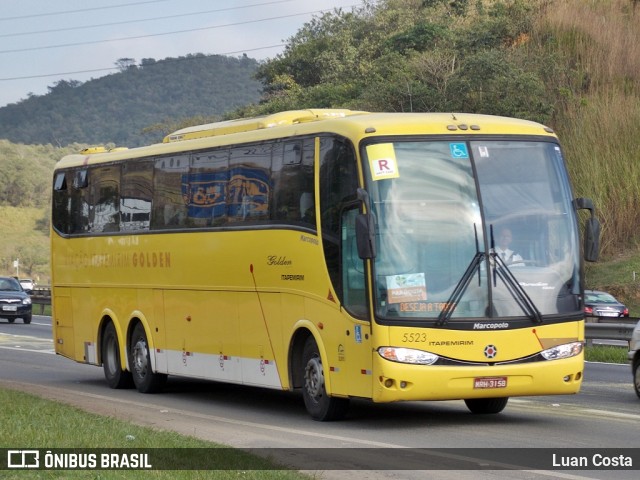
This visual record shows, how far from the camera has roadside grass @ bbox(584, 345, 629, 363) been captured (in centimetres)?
2462

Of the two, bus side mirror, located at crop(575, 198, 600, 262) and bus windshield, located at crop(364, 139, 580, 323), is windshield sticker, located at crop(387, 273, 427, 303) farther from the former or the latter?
bus side mirror, located at crop(575, 198, 600, 262)

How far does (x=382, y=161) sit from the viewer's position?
1387cm

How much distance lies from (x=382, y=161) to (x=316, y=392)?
2779mm

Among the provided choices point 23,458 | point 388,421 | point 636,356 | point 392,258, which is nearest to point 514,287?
point 392,258

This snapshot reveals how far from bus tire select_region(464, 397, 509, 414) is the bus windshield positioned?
1.67 meters

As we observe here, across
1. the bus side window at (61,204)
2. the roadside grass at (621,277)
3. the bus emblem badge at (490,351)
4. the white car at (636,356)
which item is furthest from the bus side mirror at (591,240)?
the roadside grass at (621,277)

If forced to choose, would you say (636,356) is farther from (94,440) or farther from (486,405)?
(94,440)

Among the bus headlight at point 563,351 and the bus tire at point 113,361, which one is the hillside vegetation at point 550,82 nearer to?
the bus tire at point 113,361

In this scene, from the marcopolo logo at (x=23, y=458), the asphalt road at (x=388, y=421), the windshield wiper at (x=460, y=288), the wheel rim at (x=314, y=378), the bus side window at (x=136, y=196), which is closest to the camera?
the marcopolo logo at (x=23, y=458)

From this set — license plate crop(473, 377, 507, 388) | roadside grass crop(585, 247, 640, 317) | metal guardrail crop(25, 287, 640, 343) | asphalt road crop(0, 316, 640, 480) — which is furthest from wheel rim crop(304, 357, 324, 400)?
roadside grass crop(585, 247, 640, 317)

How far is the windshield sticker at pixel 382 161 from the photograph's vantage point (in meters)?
13.8

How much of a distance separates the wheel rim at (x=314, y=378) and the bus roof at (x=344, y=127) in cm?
256

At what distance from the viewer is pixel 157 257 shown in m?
18.7

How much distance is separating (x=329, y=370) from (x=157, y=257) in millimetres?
5200
